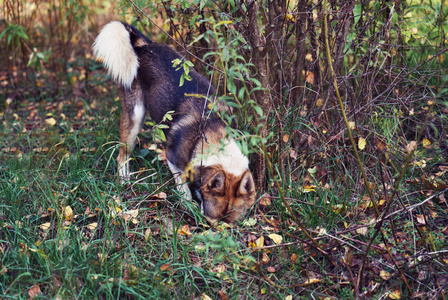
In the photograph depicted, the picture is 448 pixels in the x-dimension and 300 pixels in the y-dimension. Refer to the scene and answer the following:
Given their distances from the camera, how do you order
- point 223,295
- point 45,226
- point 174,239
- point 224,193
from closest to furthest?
point 223,295 < point 174,239 < point 45,226 < point 224,193

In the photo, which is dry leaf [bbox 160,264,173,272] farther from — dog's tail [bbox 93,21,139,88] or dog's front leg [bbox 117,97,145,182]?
dog's tail [bbox 93,21,139,88]

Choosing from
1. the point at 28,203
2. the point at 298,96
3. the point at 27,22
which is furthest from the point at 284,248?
the point at 27,22

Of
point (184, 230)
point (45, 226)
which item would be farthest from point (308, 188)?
point (45, 226)

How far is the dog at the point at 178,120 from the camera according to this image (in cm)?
361

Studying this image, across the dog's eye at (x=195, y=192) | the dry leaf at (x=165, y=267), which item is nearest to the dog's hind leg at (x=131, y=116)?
the dog's eye at (x=195, y=192)

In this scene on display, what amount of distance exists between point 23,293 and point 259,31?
2591 mm

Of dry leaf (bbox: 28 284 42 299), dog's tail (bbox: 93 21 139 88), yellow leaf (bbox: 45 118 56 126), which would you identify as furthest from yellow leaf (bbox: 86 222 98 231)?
yellow leaf (bbox: 45 118 56 126)

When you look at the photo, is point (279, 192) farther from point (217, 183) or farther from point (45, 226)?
point (45, 226)

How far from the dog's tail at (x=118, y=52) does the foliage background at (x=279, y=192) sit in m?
0.41

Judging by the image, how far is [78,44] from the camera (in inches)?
287

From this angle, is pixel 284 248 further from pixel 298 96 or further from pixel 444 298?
pixel 298 96

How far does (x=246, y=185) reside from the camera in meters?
3.62

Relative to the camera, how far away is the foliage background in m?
2.97

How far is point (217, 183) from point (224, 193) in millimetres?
113
